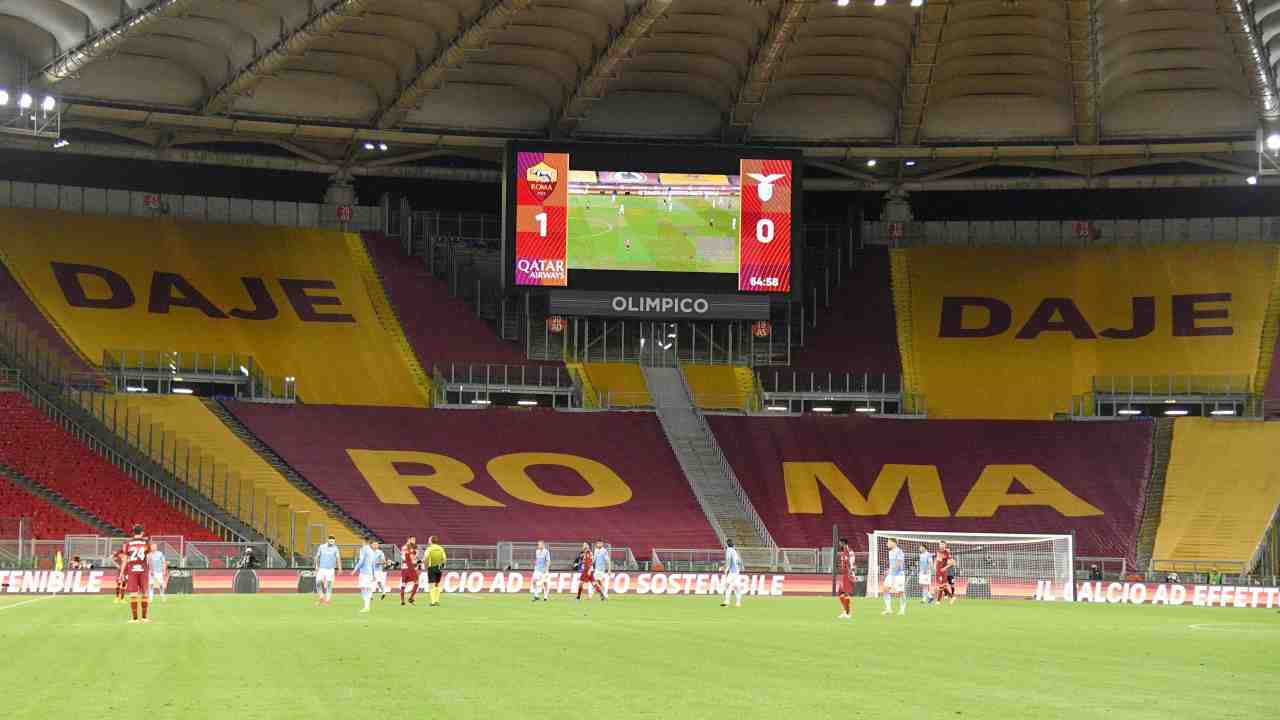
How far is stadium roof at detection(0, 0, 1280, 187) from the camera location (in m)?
57.2

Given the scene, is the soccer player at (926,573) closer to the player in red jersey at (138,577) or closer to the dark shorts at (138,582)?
the player in red jersey at (138,577)

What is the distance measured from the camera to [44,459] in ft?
192

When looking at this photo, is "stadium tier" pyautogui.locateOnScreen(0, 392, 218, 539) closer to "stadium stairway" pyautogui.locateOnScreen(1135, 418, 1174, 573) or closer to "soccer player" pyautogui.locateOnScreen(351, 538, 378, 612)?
"soccer player" pyautogui.locateOnScreen(351, 538, 378, 612)

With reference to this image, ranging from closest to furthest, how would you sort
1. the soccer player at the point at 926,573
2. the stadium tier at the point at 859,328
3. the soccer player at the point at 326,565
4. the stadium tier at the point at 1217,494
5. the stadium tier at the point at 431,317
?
the soccer player at the point at 326,565
the soccer player at the point at 926,573
the stadium tier at the point at 1217,494
the stadium tier at the point at 431,317
the stadium tier at the point at 859,328

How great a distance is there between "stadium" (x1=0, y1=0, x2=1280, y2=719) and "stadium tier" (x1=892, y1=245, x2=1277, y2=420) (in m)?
0.18

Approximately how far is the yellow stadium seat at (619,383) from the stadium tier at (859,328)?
22.7ft

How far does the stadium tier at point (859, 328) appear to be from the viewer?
242 feet

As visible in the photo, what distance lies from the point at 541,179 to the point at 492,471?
1116cm

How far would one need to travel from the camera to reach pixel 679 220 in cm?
6556

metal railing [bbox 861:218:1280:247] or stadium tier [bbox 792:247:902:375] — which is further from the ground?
metal railing [bbox 861:218:1280:247]

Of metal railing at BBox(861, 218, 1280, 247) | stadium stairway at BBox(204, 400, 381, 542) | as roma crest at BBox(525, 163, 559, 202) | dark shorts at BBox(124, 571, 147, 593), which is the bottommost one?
dark shorts at BBox(124, 571, 147, 593)

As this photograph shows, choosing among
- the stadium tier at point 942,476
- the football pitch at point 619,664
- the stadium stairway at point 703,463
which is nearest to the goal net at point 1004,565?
the stadium tier at point 942,476

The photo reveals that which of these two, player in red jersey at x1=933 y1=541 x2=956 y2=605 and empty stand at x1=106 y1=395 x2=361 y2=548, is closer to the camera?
player in red jersey at x1=933 y1=541 x2=956 y2=605

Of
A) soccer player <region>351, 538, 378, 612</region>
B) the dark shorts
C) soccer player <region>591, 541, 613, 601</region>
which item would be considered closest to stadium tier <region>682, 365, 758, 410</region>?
soccer player <region>591, 541, 613, 601</region>
